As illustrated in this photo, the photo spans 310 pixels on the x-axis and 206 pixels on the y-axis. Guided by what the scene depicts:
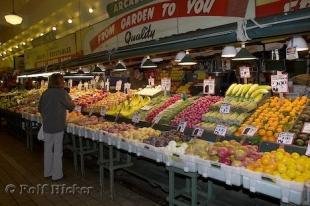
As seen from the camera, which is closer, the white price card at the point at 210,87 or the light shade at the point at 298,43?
the light shade at the point at 298,43

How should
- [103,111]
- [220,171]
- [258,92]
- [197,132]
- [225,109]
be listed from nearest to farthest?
[220,171], [197,132], [225,109], [258,92], [103,111]

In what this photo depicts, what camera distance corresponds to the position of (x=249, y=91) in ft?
19.8

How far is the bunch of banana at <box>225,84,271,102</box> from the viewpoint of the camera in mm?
5934

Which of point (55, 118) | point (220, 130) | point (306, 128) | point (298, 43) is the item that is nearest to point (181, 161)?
point (220, 130)

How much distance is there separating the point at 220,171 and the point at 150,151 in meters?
1.44

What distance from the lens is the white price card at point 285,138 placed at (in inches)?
173

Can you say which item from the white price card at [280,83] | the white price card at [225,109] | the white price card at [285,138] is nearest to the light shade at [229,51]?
the white price card at [280,83]

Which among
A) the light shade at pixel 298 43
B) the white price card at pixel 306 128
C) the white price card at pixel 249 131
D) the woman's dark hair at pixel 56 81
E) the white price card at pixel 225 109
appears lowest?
the white price card at pixel 249 131

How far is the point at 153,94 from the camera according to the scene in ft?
27.0

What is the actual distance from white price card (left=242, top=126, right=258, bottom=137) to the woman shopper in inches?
169

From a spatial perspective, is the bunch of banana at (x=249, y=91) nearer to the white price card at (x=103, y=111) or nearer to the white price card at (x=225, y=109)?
the white price card at (x=225, y=109)

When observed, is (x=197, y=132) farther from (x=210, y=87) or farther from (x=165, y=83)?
(x=165, y=83)

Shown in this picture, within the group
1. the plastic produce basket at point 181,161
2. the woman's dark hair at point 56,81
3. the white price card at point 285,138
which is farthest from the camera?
the woman's dark hair at point 56,81

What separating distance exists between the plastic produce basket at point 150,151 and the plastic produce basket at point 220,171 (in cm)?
78
